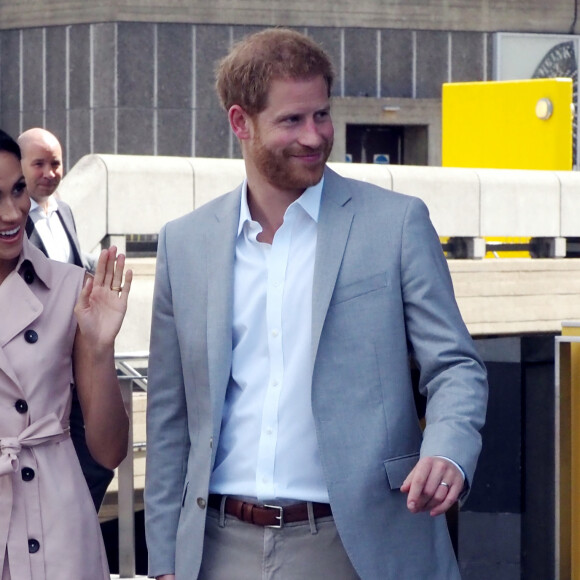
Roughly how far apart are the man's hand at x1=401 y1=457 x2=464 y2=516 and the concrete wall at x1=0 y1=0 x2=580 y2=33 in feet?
61.1

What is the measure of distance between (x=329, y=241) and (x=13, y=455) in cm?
84

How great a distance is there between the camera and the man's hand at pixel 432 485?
280 cm

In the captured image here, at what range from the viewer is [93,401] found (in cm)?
323

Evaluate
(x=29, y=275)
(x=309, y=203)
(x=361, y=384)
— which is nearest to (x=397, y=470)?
(x=361, y=384)

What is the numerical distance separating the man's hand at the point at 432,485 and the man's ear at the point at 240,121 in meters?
0.87

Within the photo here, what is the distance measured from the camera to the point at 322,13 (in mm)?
21859

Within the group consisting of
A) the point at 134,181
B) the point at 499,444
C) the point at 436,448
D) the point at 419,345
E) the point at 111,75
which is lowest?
the point at 499,444

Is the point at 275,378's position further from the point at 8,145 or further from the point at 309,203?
the point at 8,145

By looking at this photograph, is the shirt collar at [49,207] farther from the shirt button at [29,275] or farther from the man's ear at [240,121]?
the man's ear at [240,121]

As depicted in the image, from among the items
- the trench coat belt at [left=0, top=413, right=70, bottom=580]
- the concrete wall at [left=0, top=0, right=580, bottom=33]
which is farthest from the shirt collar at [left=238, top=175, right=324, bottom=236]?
the concrete wall at [left=0, top=0, right=580, bottom=33]

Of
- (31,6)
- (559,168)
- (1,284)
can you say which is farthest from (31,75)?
(1,284)

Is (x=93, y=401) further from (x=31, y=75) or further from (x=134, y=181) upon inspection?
(x=31, y=75)

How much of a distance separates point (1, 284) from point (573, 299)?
31.5 ft

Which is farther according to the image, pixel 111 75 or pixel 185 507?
pixel 111 75
